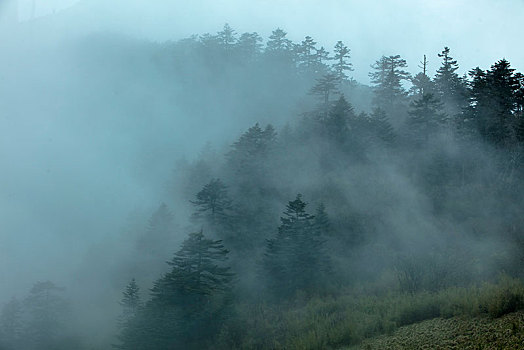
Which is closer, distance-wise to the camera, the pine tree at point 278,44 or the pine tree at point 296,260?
the pine tree at point 296,260

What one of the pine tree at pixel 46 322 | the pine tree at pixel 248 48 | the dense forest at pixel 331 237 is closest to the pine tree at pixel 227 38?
the pine tree at pixel 248 48

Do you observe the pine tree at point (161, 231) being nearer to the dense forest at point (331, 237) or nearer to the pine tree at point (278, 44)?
the dense forest at point (331, 237)

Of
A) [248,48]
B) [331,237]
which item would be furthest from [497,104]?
[248,48]

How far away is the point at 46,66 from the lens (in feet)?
400

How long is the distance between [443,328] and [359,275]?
712 inches

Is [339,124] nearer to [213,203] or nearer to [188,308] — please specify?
[213,203]

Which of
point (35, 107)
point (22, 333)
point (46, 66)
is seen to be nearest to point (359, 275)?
point (22, 333)

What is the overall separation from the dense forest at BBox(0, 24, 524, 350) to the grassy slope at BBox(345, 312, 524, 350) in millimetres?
775

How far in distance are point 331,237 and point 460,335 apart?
24.4 m

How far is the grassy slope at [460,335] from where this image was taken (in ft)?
34.1

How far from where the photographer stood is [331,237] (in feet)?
118

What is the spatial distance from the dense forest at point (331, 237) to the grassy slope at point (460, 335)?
0.77 m

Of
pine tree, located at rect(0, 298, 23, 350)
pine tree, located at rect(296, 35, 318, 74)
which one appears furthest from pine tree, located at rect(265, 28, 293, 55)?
pine tree, located at rect(0, 298, 23, 350)

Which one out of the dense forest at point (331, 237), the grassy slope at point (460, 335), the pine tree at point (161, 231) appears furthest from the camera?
the pine tree at point (161, 231)
